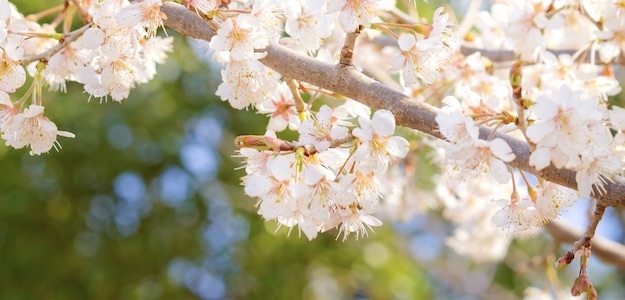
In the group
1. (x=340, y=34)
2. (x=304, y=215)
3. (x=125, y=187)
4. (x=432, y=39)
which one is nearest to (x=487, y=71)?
(x=340, y=34)

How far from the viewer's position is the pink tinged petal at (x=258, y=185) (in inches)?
38.7

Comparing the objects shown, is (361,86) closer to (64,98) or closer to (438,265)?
(64,98)

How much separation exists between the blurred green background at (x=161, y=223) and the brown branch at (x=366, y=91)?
84.0 inches

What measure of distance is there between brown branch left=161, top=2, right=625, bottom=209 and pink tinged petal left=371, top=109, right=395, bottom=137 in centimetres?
3

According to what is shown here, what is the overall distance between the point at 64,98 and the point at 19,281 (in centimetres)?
85

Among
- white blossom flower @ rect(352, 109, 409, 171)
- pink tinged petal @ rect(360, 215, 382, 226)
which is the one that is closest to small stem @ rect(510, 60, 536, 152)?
white blossom flower @ rect(352, 109, 409, 171)

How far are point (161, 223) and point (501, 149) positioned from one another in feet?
9.29

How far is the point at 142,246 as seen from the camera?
342 centimetres

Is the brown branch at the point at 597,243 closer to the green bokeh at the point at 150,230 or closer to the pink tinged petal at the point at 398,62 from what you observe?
the pink tinged petal at the point at 398,62

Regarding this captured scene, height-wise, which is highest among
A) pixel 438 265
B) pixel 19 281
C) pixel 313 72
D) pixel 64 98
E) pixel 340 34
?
pixel 313 72

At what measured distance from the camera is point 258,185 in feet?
3.23

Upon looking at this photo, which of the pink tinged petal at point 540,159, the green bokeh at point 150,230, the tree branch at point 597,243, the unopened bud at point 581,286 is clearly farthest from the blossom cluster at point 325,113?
the green bokeh at point 150,230

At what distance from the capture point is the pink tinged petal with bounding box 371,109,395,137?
0.96 meters

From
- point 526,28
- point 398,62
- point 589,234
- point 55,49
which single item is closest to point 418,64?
point 398,62
